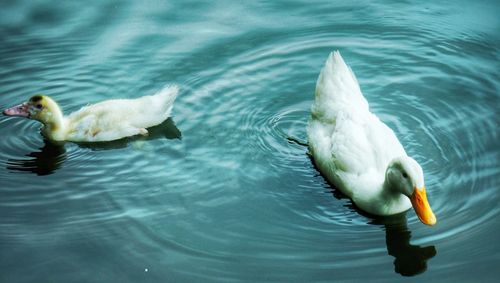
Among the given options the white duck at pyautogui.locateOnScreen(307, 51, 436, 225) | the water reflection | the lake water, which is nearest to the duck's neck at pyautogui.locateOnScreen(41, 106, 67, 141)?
the lake water

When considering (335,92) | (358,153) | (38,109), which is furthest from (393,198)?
(38,109)

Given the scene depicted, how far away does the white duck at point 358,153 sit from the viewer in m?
5.38

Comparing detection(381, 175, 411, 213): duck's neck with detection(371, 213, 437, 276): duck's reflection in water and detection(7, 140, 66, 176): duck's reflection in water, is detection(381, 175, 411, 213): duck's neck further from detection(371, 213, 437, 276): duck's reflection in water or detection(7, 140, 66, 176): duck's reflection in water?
detection(7, 140, 66, 176): duck's reflection in water

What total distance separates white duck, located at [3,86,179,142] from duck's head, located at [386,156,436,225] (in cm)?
217

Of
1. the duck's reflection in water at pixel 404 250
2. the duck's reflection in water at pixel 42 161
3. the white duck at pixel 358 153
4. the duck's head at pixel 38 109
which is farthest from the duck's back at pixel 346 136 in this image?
the duck's head at pixel 38 109

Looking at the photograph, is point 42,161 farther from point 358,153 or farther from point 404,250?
point 404,250

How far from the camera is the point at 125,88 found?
722cm

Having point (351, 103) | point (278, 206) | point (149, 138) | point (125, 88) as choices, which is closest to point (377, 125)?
point (351, 103)

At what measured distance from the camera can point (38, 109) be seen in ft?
21.7

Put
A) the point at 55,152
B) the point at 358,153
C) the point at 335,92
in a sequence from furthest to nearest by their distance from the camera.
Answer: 1. the point at 55,152
2. the point at 335,92
3. the point at 358,153

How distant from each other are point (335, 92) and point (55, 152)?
239 cm

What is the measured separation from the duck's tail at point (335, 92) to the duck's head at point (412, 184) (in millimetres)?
984

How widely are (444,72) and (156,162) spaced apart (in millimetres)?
2865

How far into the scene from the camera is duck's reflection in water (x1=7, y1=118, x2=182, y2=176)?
6.32 m
